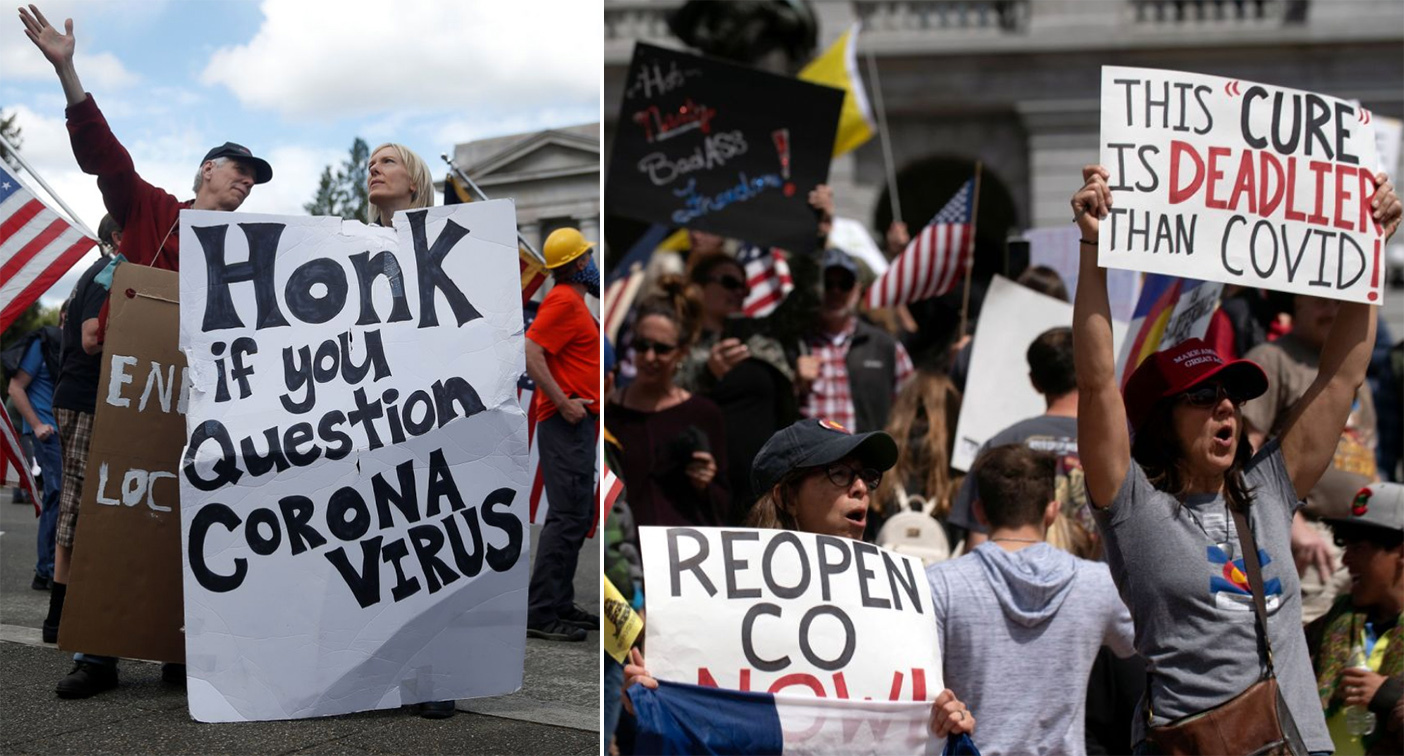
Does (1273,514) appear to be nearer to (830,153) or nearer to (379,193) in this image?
(379,193)

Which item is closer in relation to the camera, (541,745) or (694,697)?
(694,697)

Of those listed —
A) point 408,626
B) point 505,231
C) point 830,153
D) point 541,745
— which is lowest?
point 541,745

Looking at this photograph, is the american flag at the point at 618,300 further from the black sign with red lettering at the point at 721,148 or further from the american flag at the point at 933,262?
the american flag at the point at 933,262

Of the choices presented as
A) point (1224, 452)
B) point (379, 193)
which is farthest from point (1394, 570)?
point (379, 193)

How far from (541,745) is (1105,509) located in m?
1.87

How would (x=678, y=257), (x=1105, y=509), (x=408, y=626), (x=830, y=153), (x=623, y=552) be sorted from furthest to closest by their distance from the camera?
(x=678, y=257)
(x=830, y=153)
(x=623, y=552)
(x=408, y=626)
(x=1105, y=509)

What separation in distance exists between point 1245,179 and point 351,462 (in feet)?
8.53

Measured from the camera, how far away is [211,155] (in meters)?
5.00

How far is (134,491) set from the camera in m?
4.98

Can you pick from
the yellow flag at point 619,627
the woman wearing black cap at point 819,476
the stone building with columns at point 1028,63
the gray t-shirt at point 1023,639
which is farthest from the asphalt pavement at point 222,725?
the stone building with columns at point 1028,63

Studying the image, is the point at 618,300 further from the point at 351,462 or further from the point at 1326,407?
the point at 1326,407

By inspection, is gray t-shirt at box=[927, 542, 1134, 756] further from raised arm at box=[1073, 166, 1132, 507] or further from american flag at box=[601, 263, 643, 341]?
american flag at box=[601, 263, 643, 341]

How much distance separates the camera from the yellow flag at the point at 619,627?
3.80m

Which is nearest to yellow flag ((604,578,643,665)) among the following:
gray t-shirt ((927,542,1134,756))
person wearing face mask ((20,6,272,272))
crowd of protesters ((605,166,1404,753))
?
crowd of protesters ((605,166,1404,753))
